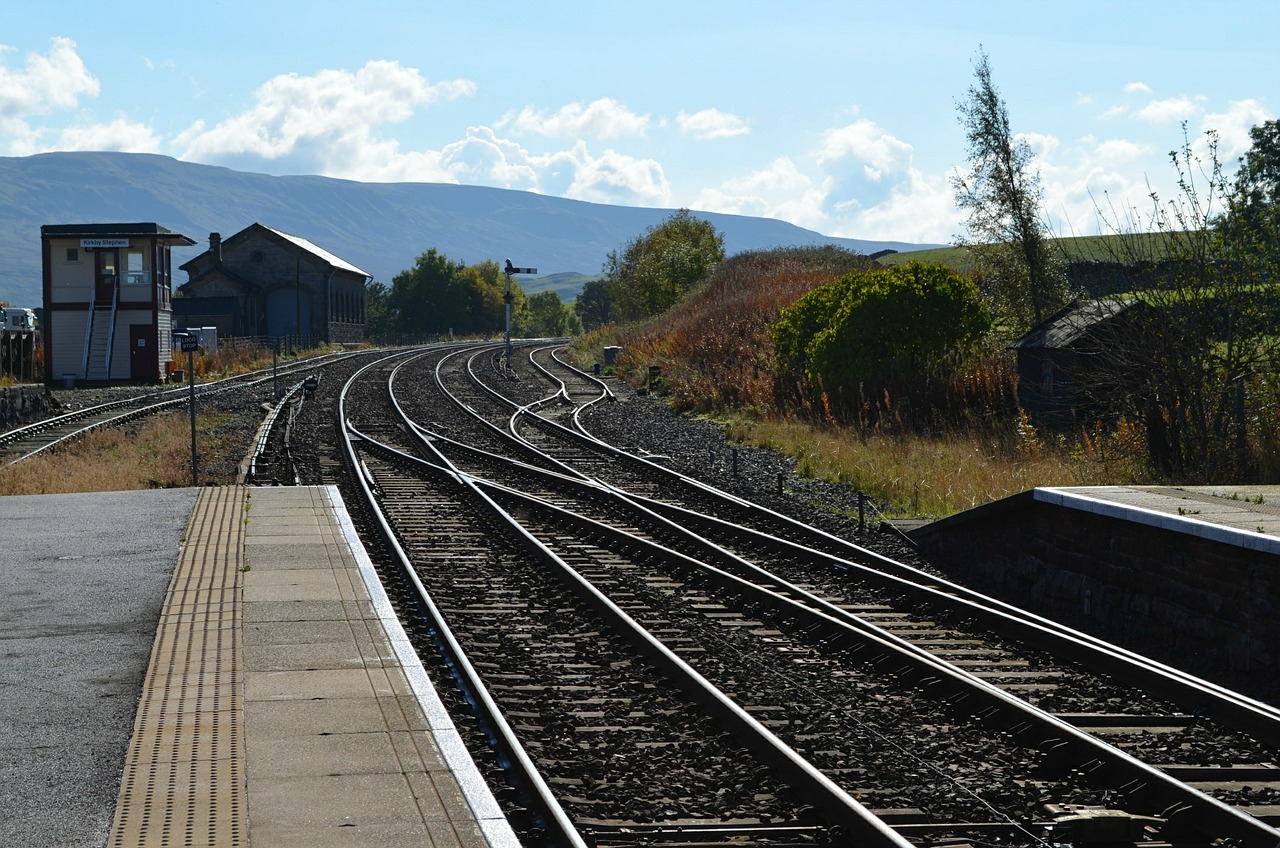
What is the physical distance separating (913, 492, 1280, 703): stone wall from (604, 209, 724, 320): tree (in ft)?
172

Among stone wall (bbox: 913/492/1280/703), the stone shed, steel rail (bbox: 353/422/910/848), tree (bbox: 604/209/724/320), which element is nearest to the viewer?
steel rail (bbox: 353/422/910/848)

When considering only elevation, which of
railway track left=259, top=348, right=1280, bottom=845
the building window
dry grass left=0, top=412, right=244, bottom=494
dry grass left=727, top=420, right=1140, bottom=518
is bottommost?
railway track left=259, top=348, right=1280, bottom=845

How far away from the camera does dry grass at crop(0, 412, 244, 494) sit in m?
20.3

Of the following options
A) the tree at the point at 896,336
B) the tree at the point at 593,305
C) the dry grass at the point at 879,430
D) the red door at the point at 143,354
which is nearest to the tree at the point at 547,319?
the tree at the point at 593,305

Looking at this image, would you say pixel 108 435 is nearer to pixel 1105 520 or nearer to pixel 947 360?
pixel 947 360

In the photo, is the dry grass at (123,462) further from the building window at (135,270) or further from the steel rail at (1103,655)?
Result: the building window at (135,270)

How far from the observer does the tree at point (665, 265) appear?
6819 cm

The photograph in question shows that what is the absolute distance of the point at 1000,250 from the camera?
3694cm

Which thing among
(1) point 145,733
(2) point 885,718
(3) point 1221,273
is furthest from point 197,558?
(3) point 1221,273

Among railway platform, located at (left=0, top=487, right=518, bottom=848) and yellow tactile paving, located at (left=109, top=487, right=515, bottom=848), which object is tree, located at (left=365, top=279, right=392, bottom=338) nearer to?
railway platform, located at (left=0, top=487, right=518, bottom=848)

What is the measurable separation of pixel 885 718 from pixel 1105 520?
4201 millimetres

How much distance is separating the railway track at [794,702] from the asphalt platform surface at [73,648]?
6.79ft

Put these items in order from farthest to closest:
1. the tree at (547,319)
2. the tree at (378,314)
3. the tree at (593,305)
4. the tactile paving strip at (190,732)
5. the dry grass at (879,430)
A: the tree at (593,305), the tree at (547,319), the tree at (378,314), the dry grass at (879,430), the tactile paving strip at (190,732)

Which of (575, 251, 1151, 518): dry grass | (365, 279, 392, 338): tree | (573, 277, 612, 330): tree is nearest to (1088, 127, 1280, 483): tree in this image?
(575, 251, 1151, 518): dry grass
